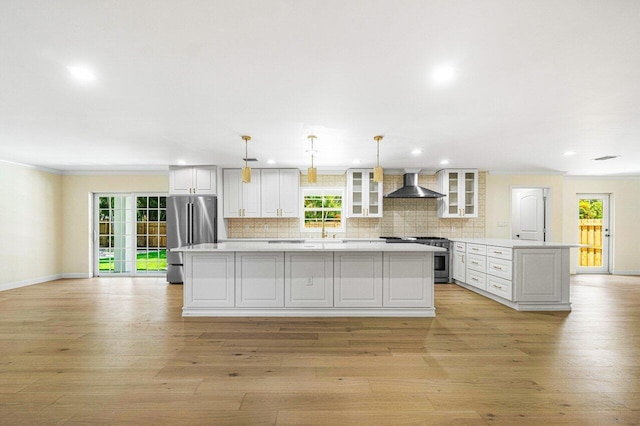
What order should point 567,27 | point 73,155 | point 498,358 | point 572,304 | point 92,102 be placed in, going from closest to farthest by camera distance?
point 567,27 < point 498,358 < point 92,102 < point 572,304 < point 73,155

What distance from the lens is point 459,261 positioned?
5984 millimetres

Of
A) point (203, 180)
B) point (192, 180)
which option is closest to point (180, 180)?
point (192, 180)

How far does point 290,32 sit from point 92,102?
7.39 feet

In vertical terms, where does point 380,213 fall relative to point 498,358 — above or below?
above

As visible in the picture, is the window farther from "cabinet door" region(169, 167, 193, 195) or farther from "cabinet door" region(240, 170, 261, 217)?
"cabinet door" region(169, 167, 193, 195)

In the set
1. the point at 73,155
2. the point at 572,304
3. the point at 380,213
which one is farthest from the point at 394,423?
the point at 73,155

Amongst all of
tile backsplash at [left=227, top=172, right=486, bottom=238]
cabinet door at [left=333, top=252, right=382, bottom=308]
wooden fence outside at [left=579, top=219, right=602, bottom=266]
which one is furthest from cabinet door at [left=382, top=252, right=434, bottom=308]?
wooden fence outside at [left=579, top=219, right=602, bottom=266]

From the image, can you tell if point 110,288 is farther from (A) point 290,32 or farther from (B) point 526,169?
(B) point 526,169

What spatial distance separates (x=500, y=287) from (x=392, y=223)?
265cm

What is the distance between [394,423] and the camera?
74.1 inches

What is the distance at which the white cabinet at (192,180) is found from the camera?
6.33m

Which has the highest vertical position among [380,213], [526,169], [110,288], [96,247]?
[526,169]

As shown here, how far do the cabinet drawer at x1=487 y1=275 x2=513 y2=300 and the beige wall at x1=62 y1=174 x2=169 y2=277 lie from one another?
6.49 meters

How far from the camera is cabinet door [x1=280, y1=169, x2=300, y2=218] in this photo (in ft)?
21.5
